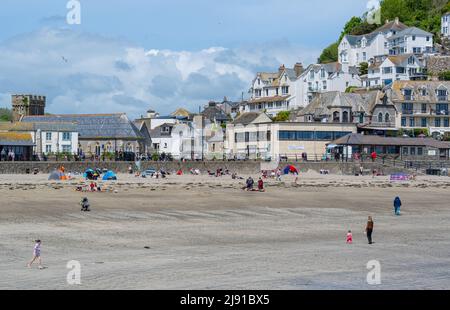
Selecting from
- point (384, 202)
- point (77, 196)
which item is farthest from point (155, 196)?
point (384, 202)

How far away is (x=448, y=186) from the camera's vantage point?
64.5m

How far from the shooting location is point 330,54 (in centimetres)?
15062

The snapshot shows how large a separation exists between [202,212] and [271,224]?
16.9 feet

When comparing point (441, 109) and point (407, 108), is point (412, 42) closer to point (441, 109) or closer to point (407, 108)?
point (441, 109)

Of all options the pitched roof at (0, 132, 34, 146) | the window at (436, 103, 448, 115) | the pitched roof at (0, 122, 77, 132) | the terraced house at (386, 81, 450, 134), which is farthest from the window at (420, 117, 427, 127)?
the pitched roof at (0, 132, 34, 146)

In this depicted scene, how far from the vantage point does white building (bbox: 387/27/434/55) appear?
130m

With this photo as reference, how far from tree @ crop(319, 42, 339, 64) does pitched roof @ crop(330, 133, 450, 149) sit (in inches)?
2357

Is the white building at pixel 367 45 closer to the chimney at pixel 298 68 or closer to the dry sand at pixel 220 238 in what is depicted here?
the chimney at pixel 298 68

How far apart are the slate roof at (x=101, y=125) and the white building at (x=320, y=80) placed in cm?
2927

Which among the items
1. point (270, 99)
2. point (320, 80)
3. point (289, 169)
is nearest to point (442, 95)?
point (320, 80)

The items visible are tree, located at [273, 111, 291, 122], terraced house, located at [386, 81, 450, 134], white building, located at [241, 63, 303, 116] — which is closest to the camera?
terraced house, located at [386, 81, 450, 134]

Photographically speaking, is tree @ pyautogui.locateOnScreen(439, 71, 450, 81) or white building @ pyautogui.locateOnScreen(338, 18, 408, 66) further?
white building @ pyautogui.locateOnScreen(338, 18, 408, 66)

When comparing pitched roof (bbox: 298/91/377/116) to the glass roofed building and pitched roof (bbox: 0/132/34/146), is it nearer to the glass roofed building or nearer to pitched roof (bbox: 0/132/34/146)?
the glass roofed building

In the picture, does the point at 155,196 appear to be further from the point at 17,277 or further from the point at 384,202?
the point at 17,277
